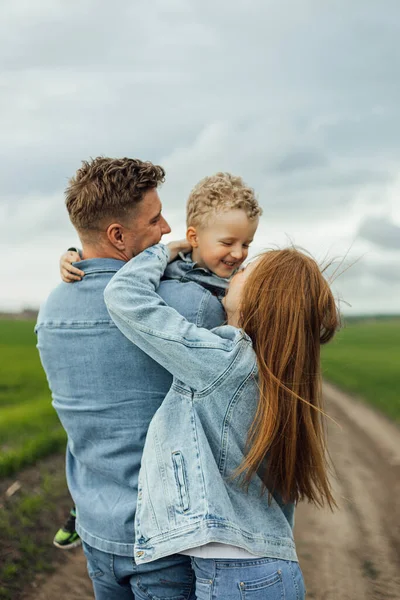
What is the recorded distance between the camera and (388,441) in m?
10.9

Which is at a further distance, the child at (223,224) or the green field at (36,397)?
the green field at (36,397)

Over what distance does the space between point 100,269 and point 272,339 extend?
2.52 ft

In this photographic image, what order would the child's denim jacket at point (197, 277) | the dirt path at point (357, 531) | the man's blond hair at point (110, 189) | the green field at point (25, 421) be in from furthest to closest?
the green field at point (25, 421) → the dirt path at point (357, 531) → the child's denim jacket at point (197, 277) → the man's blond hair at point (110, 189)

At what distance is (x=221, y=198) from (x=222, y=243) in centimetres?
24

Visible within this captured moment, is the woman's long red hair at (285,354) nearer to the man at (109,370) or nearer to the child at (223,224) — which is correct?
the man at (109,370)

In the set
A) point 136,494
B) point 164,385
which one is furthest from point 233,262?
point 136,494

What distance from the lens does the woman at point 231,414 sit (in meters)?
2.34

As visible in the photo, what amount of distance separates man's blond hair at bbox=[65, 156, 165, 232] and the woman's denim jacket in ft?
1.02

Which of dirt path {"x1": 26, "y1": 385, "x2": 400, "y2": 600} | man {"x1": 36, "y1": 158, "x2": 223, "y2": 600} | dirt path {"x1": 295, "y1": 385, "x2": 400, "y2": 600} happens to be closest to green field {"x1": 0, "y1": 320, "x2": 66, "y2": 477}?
dirt path {"x1": 26, "y1": 385, "x2": 400, "y2": 600}

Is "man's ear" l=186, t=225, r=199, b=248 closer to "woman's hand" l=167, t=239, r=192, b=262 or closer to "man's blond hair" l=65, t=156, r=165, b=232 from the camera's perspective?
"woman's hand" l=167, t=239, r=192, b=262

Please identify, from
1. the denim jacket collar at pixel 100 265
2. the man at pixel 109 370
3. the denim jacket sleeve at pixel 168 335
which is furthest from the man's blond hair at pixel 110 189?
the denim jacket sleeve at pixel 168 335

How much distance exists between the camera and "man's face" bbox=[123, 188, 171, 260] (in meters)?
2.67

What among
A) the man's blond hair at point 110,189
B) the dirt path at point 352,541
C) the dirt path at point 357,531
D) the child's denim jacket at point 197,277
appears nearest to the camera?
the man's blond hair at point 110,189

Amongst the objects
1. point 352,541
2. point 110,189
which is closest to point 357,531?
point 352,541
